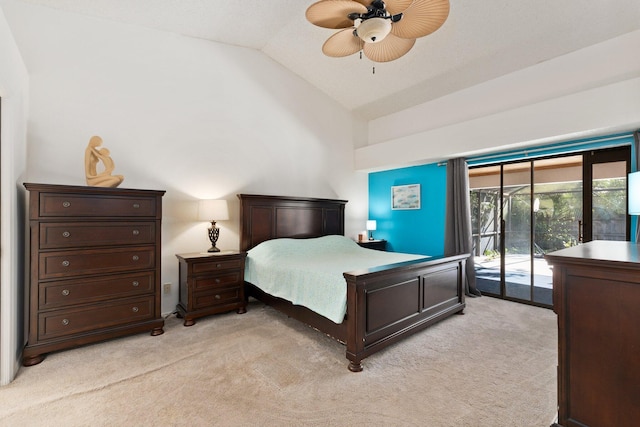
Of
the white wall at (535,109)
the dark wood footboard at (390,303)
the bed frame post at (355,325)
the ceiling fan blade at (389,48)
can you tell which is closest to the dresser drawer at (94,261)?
the dark wood footboard at (390,303)

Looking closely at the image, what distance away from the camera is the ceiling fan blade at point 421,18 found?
6.34 feet

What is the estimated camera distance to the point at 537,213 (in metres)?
4.16

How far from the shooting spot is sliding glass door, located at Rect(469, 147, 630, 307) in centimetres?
355

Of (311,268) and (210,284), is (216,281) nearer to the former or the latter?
(210,284)

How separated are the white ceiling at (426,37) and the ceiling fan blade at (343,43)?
47.9 inches

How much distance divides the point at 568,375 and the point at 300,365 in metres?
1.75

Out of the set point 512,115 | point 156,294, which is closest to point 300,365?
point 156,294

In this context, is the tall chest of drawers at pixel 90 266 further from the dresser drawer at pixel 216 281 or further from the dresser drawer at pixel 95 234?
the dresser drawer at pixel 216 281

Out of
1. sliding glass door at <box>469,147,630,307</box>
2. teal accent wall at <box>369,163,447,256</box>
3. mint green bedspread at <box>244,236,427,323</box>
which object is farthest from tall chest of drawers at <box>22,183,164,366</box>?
sliding glass door at <box>469,147,630,307</box>

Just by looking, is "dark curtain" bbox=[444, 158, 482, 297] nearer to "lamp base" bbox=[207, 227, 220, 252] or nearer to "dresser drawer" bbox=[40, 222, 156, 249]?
"lamp base" bbox=[207, 227, 220, 252]

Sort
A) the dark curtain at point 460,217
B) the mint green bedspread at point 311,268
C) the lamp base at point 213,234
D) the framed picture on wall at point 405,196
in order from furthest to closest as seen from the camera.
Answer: the framed picture on wall at point 405,196, the dark curtain at point 460,217, the lamp base at point 213,234, the mint green bedspread at point 311,268

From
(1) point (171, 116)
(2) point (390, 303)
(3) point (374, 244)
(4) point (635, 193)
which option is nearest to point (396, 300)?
(2) point (390, 303)

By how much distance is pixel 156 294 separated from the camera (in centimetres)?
305

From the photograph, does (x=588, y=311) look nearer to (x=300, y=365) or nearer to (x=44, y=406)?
(x=300, y=365)
